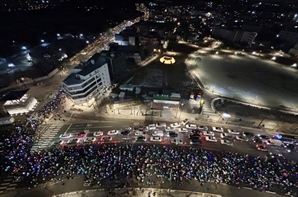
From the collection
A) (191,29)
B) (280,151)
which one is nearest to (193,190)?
(280,151)

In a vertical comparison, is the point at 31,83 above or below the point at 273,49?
below

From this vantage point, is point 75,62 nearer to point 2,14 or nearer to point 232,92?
point 232,92

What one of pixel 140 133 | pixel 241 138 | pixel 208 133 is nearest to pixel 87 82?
pixel 140 133

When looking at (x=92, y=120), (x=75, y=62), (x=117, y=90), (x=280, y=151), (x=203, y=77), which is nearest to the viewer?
(x=280, y=151)

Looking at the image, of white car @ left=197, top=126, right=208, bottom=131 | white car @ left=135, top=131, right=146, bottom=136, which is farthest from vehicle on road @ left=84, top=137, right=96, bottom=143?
white car @ left=197, top=126, right=208, bottom=131

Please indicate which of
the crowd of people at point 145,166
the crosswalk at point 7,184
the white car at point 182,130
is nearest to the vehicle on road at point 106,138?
the crowd of people at point 145,166

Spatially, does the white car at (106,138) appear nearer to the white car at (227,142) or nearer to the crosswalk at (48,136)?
the crosswalk at (48,136)

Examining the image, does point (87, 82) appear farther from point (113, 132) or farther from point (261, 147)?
point (261, 147)
